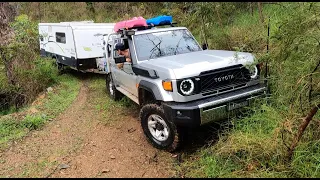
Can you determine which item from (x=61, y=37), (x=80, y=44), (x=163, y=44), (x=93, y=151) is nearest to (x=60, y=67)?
(x=61, y=37)

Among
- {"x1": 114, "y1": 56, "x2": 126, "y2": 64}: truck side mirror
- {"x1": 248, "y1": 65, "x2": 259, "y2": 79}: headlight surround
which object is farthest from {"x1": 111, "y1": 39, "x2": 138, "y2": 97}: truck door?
{"x1": 248, "y1": 65, "x2": 259, "y2": 79}: headlight surround

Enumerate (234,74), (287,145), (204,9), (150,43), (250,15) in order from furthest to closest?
(250,15)
(204,9)
(150,43)
(234,74)
(287,145)

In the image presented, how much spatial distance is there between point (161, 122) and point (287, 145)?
1.93 metres

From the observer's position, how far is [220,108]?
438 cm

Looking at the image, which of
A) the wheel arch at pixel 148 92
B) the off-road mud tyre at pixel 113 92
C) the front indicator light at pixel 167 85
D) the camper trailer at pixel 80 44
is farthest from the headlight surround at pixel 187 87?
the camper trailer at pixel 80 44

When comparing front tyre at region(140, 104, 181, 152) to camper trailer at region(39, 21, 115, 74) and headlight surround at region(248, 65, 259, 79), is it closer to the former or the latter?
headlight surround at region(248, 65, 259, 79)

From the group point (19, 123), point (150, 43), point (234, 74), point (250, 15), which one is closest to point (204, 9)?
point (250, 15)

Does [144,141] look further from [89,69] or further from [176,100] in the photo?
[89,69]

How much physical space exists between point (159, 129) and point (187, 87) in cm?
95

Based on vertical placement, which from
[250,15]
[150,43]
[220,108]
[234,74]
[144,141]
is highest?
[250,15]

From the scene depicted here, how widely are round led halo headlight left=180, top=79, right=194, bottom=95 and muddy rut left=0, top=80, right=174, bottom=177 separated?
107 cm

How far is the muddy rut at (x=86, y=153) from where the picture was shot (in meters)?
4.37

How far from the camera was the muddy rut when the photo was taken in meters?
4.37

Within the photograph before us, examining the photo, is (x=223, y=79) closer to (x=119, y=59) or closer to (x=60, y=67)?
(x=119, y=59)
